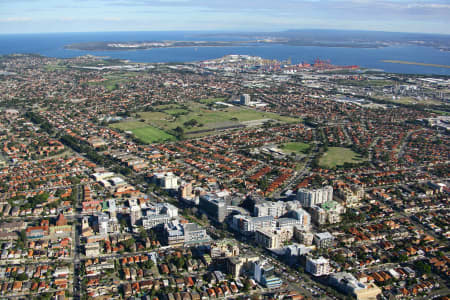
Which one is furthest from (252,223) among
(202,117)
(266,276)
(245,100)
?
(245,100)

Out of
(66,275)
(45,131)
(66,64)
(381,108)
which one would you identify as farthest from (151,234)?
(66,64)

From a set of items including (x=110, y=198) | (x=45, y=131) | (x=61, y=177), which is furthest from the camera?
(x=45, y=131)

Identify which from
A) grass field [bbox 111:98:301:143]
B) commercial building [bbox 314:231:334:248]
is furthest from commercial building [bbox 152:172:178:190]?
grass field [bbox 111:98:301:143]

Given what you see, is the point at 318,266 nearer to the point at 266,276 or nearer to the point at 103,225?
the point at 266,276

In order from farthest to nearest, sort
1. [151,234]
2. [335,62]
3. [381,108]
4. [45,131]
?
1. [335,62]
2. [381,108]
3. [45,131]
4. [151,234]

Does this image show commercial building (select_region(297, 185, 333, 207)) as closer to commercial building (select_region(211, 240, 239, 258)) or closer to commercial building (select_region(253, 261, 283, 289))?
commercial building (select_region(211, 240, 239, 258))

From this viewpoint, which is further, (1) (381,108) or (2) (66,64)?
(2) (66,64)

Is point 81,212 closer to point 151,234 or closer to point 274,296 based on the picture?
point 151,234
